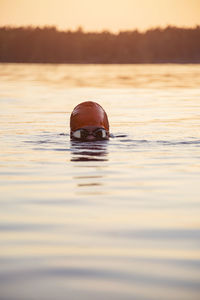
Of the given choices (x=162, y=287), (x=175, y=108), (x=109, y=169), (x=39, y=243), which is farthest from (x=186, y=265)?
(x=175, y=108)

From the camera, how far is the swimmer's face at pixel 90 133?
61.1 ft

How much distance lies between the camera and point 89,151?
16.6 metres

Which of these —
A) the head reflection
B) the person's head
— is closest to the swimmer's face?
the person's head

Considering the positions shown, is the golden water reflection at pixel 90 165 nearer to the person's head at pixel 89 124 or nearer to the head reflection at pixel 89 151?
the head reflection at pixel 89 151

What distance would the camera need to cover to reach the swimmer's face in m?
18.6

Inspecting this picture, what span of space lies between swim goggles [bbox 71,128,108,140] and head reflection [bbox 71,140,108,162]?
255 mm

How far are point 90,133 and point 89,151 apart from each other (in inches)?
80.6

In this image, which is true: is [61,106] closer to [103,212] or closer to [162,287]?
[103,212]

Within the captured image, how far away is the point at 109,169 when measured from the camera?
13727 mm

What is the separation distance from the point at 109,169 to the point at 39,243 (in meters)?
6.04

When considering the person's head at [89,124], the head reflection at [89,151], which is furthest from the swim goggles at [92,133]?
the head reflection at [89,151]

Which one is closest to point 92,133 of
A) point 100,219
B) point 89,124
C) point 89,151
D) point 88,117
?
point 89,124

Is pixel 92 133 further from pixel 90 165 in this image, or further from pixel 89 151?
pixel 90 165

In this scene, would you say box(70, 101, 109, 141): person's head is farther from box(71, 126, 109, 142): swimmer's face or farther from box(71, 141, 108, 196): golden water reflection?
box(71, 141, 108, 196): golden water reflection
